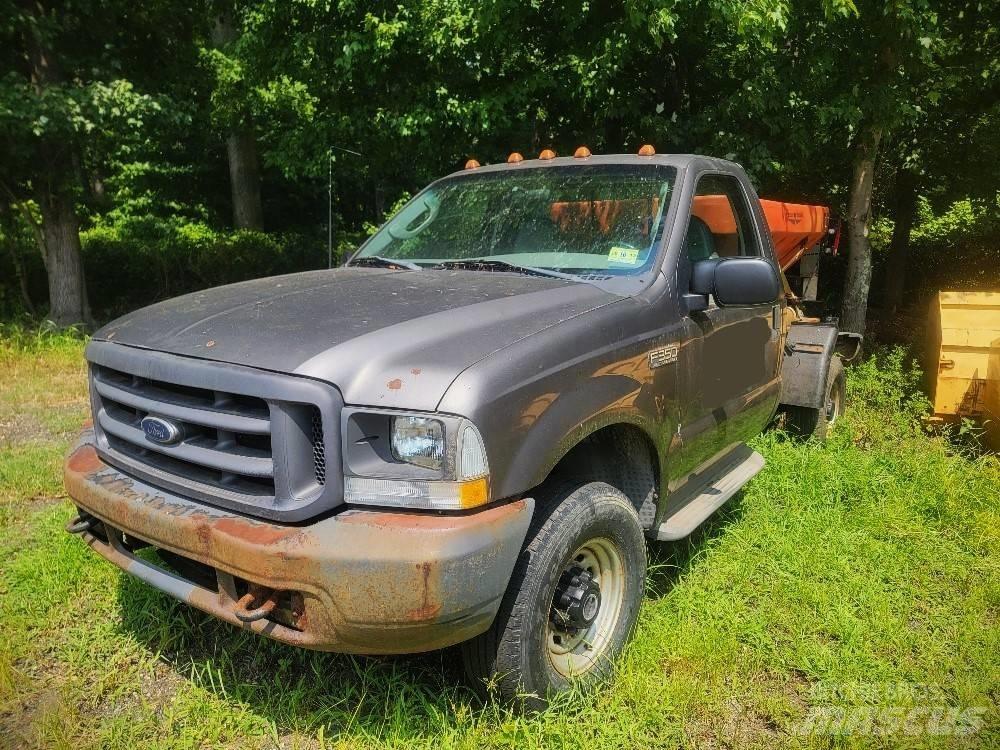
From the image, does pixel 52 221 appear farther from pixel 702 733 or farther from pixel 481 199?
pixel 702 733

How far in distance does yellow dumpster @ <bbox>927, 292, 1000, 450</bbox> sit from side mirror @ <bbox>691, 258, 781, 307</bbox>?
3543 millimetres

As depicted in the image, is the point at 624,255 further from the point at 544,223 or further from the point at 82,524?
the point at 82,524

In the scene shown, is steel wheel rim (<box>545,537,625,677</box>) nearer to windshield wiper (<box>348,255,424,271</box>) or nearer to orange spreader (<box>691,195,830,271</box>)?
windshield wiper (<box>348,255,424,271</box>)

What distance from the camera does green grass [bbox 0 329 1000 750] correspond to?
2.61 meters

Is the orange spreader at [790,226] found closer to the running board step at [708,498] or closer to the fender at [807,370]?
the fender at [807,370]

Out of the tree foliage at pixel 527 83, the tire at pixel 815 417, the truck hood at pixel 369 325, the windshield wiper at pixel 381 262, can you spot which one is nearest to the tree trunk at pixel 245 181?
the tree foliage at pixel 527 83

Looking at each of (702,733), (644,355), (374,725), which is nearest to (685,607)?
(702,733)

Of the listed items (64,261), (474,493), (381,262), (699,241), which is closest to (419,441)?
(474,493)

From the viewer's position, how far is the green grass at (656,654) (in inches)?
103

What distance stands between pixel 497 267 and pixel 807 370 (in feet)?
10.6

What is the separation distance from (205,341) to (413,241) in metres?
1.62

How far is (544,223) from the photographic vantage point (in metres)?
3.53

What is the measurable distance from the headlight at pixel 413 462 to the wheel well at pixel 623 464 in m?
0.81

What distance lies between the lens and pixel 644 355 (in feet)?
9.52
